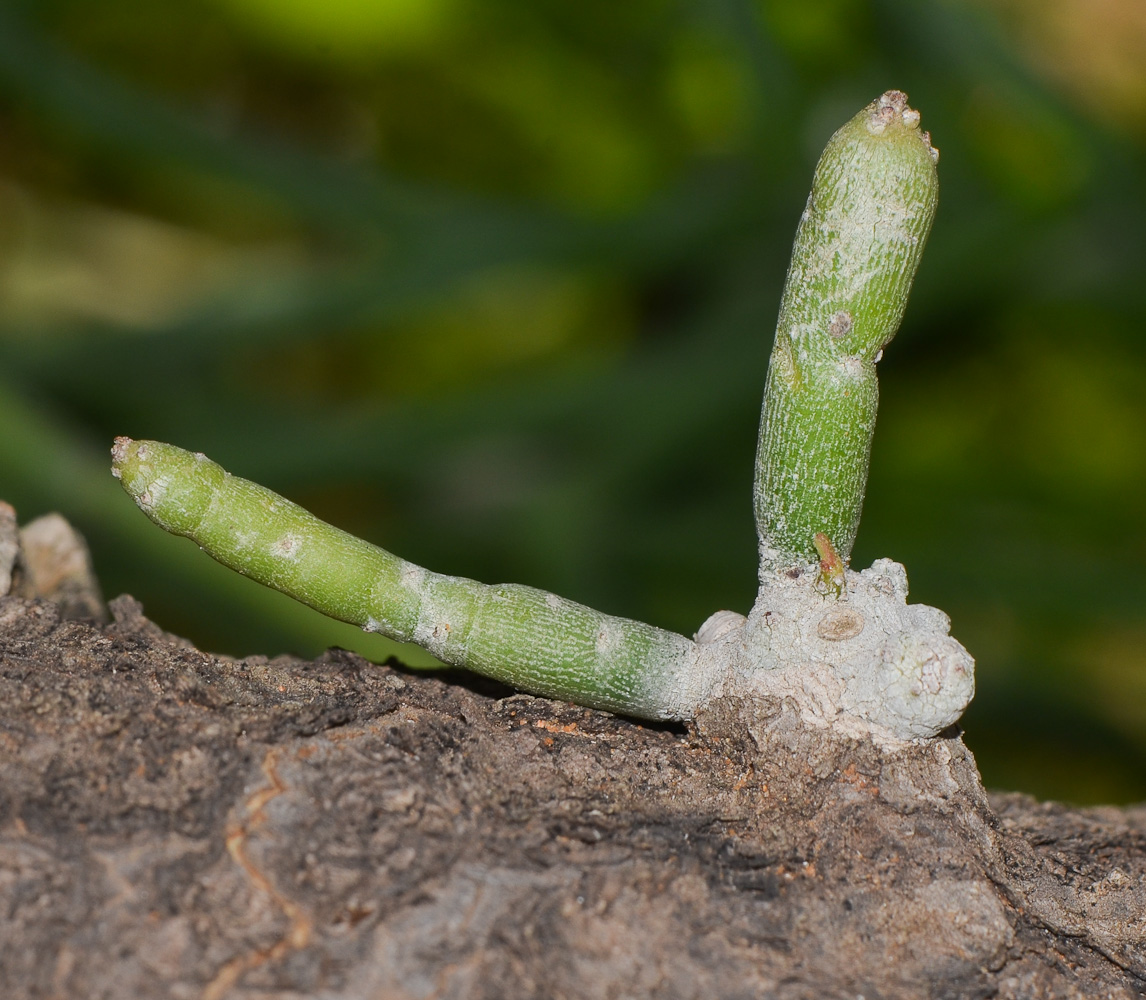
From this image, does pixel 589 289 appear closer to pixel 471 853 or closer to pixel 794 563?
pixel 794 563

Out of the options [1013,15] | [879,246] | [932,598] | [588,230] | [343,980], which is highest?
[1013,15]

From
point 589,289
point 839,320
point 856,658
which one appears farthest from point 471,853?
point 589,289

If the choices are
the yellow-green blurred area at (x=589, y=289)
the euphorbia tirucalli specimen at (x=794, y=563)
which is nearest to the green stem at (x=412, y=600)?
the euphorbia tirucalli specimen at (x=794, y=563)

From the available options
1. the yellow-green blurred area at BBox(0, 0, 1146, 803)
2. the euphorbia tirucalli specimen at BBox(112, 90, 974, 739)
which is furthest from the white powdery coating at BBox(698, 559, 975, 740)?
the yellow-green blurred area at BBox(0, 0, 1146, 803)

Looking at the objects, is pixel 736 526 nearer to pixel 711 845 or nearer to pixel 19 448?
pixel 19 448

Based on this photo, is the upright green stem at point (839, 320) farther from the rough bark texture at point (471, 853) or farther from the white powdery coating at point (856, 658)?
the rough bark texture at point (471, 853)

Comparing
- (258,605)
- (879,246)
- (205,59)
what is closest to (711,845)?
(879,246)

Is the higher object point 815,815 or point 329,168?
point 329,168
